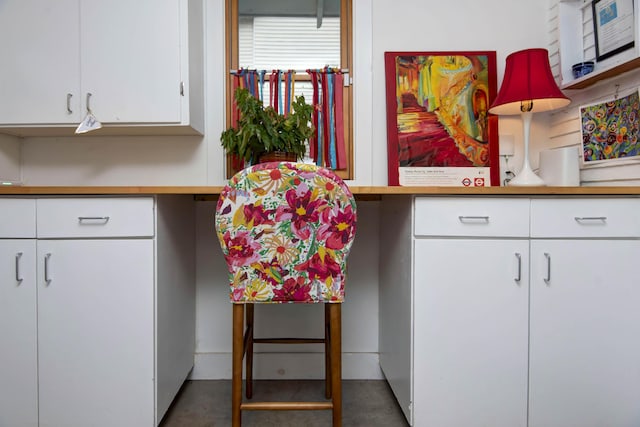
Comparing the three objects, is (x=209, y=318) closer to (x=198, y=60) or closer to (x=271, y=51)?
(x=198, y=60)

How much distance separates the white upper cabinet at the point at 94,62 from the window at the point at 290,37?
1.08ft

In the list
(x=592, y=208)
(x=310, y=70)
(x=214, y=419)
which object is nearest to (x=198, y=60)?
(x=310, y=70)

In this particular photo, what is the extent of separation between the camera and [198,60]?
1.73 metres

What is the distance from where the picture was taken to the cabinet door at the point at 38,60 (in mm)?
1537

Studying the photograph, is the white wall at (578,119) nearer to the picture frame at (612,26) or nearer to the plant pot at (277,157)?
the picture frame at (612,26)

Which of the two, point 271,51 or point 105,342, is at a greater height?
point 271,51

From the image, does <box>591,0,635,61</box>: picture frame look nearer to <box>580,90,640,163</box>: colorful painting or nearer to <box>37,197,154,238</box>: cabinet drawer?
<box>580,90,640,163</box>: colorful painting

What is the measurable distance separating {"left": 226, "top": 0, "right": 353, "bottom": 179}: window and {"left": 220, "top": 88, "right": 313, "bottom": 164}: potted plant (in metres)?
0.29

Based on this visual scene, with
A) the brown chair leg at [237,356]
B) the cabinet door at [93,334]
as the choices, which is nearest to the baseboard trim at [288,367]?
the cabinet door at [93,334]

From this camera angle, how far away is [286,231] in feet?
3.69

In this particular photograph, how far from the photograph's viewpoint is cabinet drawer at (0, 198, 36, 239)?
1272 millimetres

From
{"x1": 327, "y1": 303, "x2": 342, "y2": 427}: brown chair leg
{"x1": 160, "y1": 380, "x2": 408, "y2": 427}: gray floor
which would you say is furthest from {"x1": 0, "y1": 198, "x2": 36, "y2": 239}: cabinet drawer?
{"x1": 327, "y1": 303, "x2": 342, "y2": 427}: brown chair leg

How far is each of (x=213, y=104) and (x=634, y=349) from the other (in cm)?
211

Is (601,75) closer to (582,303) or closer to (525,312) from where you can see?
(582,303)
